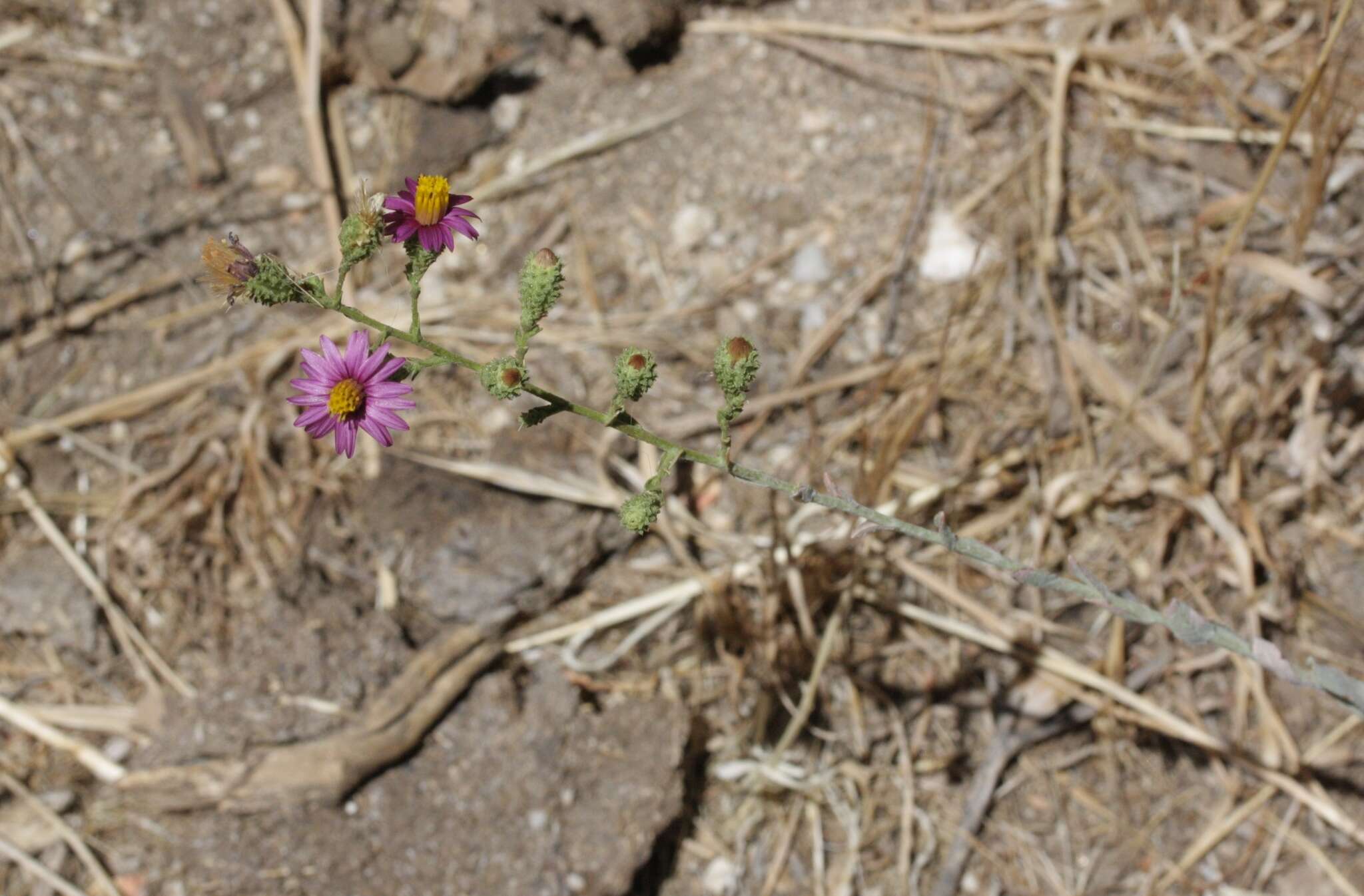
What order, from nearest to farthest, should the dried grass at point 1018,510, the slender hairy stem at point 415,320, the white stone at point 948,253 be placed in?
the slender hairy stem at point 415,320
the dried grass at point 1018,510
the white stone at point 948,253

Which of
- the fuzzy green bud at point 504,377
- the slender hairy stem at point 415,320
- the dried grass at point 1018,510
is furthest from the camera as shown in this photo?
the dried grass at point 1018,510

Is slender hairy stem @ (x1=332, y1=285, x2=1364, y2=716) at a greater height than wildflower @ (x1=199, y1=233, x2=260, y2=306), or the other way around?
wildflower @ (x1=199, y1=233, x2=260, y2=306)

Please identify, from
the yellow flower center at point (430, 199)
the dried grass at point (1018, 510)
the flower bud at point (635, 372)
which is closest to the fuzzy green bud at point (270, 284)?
the yellow flower center at point (430, 199)

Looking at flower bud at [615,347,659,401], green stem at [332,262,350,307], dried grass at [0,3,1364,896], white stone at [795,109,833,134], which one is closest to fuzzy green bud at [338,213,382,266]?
green stem at [332,262,350,307]

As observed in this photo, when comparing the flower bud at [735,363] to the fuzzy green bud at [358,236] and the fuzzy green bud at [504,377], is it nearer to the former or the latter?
the fuzzy green bud at [504,377]

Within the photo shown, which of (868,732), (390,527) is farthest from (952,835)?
(390,527)

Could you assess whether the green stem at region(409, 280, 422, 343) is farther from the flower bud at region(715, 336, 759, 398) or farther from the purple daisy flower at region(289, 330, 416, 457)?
the flower bud at region(715, 336, 759, 398)
